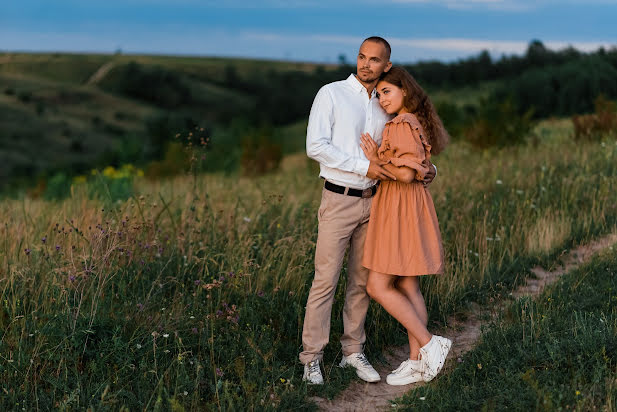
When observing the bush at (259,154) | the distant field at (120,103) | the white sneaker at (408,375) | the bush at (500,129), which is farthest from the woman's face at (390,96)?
the distant field at (120,103)

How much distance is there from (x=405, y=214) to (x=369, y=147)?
48 centimetres

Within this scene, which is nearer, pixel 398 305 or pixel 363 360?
pixel 398 305

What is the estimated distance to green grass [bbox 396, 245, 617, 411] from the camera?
11.5 ft

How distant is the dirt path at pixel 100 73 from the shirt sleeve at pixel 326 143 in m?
115

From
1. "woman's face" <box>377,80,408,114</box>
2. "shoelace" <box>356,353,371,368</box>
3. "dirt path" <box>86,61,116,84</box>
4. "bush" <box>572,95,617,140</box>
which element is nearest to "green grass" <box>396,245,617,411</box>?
"shoelace" <box>356,353,371,368</box>

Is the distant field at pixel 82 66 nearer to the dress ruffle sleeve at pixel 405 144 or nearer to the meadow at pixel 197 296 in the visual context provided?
the meadow at pixel 197 296

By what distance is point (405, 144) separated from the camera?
12.7 ft

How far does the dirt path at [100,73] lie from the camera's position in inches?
4424

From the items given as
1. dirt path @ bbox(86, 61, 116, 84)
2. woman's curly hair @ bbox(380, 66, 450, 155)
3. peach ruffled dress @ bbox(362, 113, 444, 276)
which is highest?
dirt path @ bbox(86, 61, 116, 84)

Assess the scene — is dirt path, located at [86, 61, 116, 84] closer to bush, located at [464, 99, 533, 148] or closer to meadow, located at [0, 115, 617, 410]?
bush, located at [464, 99, 533, 148]

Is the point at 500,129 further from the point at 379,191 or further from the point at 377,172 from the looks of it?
the point at 377,172

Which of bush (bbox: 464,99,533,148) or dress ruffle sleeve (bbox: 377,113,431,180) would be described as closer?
dress ruffle sleeve (bbox: 377,113,431,180)

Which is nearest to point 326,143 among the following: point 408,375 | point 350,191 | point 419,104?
point 350,191

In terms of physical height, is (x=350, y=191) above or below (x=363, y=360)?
above
